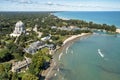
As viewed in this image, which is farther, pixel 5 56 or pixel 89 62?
pixel 89 62

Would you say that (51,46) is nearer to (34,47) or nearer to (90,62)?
(34,47)

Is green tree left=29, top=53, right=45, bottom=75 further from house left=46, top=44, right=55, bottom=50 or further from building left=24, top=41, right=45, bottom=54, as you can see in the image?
house left=46, top=44, right=55, bottom=50

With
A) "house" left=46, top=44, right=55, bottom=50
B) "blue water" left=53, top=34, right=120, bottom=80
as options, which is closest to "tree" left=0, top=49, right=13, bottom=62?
"blue water" left=53, top=34, right=120, bottom=80

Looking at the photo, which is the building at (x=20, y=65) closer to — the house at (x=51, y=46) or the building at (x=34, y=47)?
the building at (x=34, y=47)

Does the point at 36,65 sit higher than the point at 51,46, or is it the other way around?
the point at 36,65

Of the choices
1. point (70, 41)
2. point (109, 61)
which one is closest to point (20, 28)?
point (70, 41)

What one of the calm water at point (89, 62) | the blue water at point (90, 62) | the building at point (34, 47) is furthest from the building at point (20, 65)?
the building at point (34, 47)

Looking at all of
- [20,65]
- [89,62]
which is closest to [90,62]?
[89,62]

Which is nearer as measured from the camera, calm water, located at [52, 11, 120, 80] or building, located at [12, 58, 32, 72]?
calm water, located at [52, 11, 120, 80]
